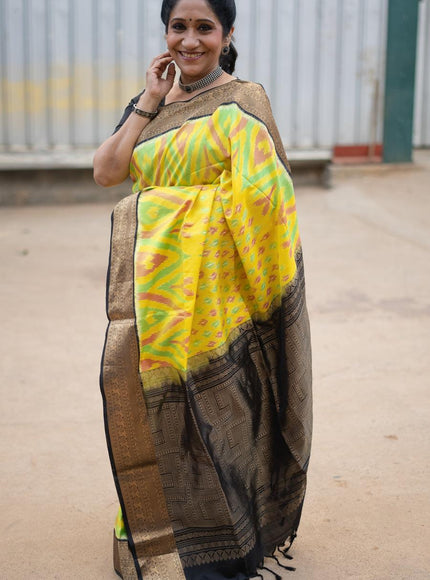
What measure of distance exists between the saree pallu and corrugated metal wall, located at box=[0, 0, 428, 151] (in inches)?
235

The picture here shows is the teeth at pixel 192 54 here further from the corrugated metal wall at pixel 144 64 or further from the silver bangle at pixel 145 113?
the corrugated metal wall at pixel 144 64

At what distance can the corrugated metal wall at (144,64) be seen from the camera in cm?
813

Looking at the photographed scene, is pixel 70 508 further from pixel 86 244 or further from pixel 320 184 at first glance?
pixel 320 184

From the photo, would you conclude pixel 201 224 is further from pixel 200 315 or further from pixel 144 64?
pixel 144 64

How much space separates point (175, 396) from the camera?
251cm

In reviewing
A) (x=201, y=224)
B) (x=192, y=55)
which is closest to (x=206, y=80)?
(x=192, y=55)

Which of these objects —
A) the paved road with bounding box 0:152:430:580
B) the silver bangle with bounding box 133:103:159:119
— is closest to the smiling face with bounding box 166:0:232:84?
the silver bangle with bounding box 133:103:159:119

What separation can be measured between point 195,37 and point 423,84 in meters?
6.59

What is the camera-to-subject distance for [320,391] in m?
4.38

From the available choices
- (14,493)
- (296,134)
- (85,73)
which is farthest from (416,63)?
(14,493)

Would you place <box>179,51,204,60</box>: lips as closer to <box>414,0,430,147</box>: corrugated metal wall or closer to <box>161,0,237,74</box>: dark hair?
<box>161,0,237,74</box>: dark hair

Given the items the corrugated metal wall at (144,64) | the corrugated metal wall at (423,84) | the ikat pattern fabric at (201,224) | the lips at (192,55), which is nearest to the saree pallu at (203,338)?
the ikat pattern fabric at (201,224)

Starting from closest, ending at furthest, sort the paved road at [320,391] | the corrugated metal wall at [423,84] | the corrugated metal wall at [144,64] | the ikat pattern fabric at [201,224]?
the ikat pattern fabric at [201,224] → the paved road at [320,391] → the corrugated metal wall at [144,64] → the corrugated metal wall at [423,84]

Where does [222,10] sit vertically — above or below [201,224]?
above
